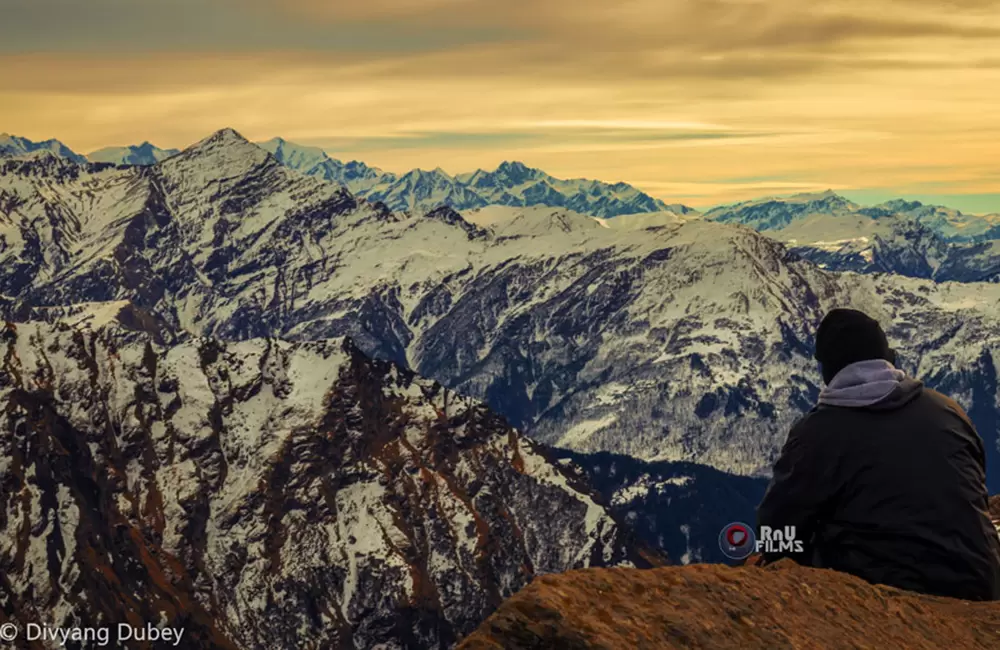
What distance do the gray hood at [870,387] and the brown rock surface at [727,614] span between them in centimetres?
297

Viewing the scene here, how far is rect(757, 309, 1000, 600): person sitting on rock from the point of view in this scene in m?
18.0

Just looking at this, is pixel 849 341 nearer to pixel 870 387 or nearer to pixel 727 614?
pixel 870 387

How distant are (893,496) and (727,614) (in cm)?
460

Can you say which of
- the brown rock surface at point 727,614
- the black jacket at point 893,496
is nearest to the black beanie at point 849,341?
the black jacket at point 893,496

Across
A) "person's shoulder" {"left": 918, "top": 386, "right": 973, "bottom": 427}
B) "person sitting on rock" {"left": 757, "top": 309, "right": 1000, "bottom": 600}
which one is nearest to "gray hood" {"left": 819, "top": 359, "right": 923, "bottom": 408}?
"person sitting on rock" {"left": 757, "top": 309, "right": 1000, "bottom": 600}

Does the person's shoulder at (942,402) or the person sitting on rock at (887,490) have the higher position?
the person's shoulder at (942,402)

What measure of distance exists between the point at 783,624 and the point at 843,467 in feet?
13.7

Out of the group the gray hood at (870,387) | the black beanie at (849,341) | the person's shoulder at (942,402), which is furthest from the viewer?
the black beanie at (849,341)

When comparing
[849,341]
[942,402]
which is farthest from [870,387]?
[942,402]

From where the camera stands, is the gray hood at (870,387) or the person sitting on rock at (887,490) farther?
the gray hood at (870,387)

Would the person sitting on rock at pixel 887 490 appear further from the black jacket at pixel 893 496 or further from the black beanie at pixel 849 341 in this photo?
the black beanie at pixel 849 341

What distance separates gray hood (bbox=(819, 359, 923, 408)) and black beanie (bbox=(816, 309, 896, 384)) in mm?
235

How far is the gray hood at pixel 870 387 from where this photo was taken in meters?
19.1

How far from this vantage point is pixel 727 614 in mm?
14891
